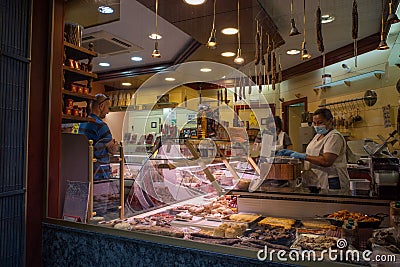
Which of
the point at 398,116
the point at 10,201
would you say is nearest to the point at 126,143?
the point at 10,201

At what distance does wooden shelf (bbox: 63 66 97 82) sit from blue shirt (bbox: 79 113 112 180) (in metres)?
0.24

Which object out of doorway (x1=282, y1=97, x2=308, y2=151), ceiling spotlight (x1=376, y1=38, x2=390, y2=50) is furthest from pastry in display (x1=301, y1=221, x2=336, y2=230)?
ceiling spotlight (x1=376, y1=38, x2=390, y2=50)

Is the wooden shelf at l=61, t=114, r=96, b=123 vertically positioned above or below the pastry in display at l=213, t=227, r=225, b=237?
above

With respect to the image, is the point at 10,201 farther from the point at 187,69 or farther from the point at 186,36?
the point at 186,36

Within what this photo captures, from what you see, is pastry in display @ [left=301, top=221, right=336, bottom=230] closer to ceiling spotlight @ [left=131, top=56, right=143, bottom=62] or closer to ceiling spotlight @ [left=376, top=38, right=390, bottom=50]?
ceiling spotlight @ [left=376, top=38, right=390, bottom=50]


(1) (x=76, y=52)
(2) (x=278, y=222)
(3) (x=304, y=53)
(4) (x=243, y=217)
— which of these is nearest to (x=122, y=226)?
(4) (x=243, y=217)

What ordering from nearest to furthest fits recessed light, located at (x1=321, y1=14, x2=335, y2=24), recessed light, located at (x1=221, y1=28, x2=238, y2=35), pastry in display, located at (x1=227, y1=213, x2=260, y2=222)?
pastry in display, located at (x1=227, y1=213, x2=260, y2=222) < recessed light, located at (x1=321, y1=14, x2=335, y2=24) < recessed light, located at (x1=221, y1=28, x2=238, y2=35)

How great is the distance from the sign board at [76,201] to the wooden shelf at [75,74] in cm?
62

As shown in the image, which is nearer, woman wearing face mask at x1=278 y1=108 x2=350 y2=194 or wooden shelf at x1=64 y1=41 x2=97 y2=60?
wooden shelf at x1=64 y1=41 x2=97 y2=60

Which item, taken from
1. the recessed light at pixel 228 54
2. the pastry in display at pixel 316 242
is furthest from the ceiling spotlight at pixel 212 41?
the pastry in display at pixel 316 242

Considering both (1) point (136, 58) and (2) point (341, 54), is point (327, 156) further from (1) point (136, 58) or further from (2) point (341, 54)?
(1) point (136, 58)

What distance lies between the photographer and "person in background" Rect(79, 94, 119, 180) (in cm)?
184

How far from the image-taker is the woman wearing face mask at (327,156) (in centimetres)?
185

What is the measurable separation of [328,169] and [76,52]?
175cm
